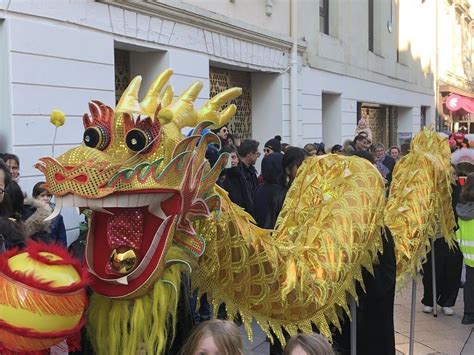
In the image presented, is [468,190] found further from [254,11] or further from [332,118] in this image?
[332,118]

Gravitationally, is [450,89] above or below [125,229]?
above

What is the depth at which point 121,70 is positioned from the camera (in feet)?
25.8

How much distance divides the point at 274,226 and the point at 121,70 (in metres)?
4.22

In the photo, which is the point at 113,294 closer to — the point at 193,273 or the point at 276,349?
the point at 193,273

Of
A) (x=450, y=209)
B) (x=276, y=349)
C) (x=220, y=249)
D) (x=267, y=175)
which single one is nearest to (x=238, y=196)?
(x=267, y=175)

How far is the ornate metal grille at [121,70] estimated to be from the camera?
305 inches

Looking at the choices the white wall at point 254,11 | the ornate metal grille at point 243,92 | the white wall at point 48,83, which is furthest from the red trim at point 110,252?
the ornate metal grille at point 243,92

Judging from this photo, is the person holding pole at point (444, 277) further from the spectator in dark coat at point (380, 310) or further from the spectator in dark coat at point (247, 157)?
the spectator in dark coat at point (380, 310)

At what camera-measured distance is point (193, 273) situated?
210 cm

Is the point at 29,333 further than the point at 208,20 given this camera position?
No

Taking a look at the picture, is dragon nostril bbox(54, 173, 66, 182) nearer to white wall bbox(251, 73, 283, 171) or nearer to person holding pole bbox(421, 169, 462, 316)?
person holding pole bbox(421, 169, 462, 316)

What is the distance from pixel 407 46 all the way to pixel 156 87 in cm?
1879

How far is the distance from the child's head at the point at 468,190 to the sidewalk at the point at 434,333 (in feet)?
3.61

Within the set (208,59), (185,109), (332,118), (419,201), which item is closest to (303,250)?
(185,109)
